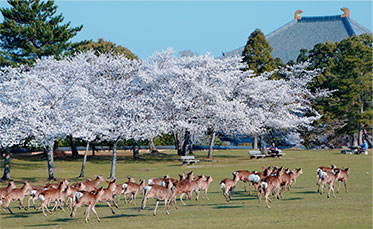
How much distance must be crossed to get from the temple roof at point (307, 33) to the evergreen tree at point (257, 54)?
194ft

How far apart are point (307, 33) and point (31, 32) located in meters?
105

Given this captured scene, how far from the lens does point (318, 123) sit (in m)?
64.4

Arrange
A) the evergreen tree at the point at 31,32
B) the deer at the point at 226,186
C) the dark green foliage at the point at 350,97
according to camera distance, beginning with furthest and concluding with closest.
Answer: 1. the dark green foliage at the point at 350,97
2. the evergreen tree at the point at 31,32
3. the deer at the point at 226,186

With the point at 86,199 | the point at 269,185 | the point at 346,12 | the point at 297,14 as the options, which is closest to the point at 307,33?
the point at 297,14

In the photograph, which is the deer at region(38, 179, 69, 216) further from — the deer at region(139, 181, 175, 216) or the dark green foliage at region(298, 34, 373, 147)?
the dark green foliage at region(298, 34, 373, 147)

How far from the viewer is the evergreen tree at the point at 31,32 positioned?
49875mm

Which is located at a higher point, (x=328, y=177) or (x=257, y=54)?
(x=257, y=54)

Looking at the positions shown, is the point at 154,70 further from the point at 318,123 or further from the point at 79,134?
the point at 318,123

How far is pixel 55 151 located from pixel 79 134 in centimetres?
2276

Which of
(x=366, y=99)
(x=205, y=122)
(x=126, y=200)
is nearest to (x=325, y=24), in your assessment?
(x=366, y=99)

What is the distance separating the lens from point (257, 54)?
67.9m

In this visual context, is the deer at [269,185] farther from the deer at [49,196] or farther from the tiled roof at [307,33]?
the tiled roof at [307,33]

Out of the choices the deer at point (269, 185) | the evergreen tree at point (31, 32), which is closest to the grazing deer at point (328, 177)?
the deer at point (269, 185)

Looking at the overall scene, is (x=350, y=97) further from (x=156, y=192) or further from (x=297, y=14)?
(x=297, y=14)
